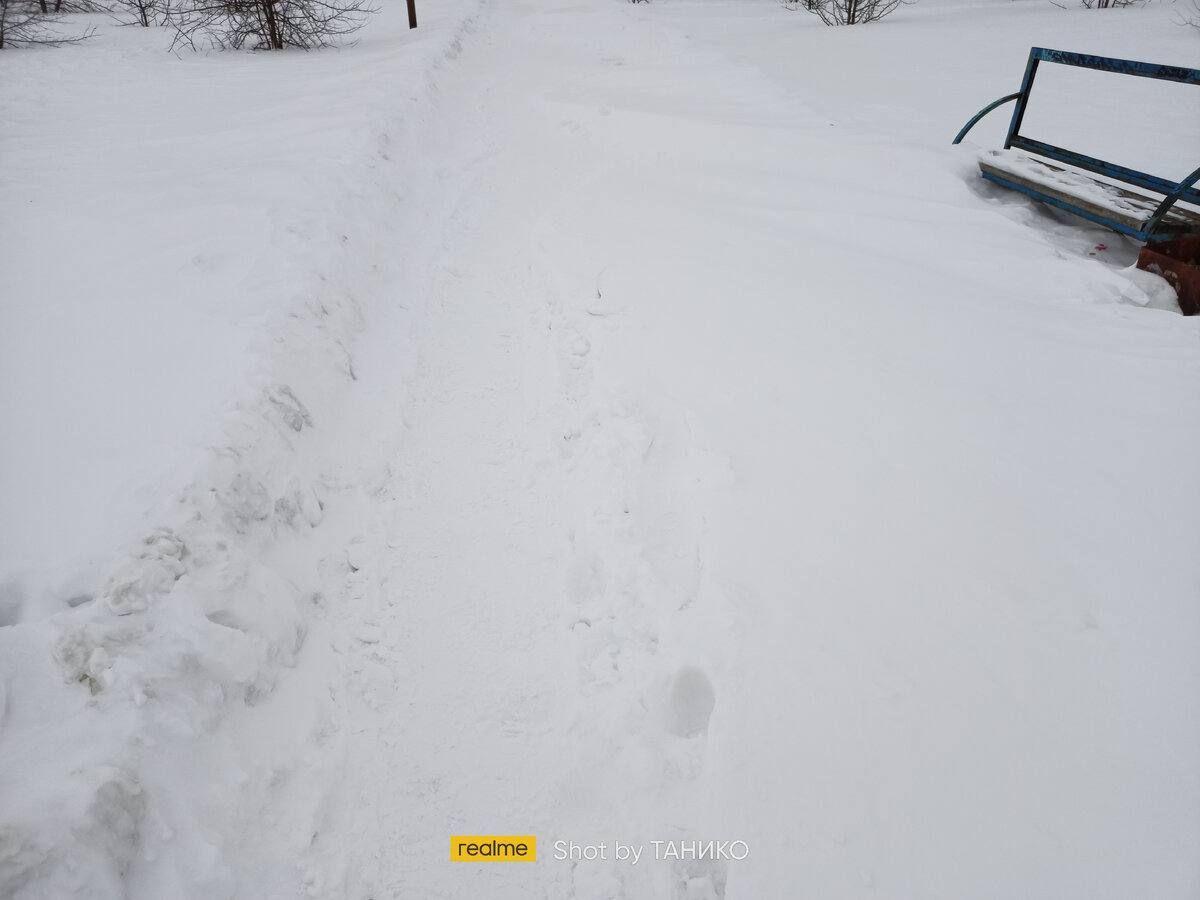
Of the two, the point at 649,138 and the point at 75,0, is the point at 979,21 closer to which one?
the point at 649,138

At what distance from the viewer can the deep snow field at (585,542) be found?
186cm

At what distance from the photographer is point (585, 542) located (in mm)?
2879

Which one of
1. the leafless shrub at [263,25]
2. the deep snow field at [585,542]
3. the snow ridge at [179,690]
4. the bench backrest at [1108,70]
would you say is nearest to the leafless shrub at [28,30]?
the leafless shrub at [263,25]

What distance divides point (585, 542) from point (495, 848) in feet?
4.07

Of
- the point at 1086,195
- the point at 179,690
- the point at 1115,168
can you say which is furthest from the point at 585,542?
the point at 1115,168

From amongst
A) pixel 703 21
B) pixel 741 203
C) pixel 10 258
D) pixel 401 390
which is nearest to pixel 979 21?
pixel 703 21

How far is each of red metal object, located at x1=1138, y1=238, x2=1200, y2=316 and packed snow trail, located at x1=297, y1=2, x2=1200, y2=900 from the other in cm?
28

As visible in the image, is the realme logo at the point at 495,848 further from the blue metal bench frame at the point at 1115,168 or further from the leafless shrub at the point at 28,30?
the leafless shrub at the point at 28,30

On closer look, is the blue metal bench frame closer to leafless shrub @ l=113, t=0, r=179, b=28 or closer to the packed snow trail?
the packed snow trail

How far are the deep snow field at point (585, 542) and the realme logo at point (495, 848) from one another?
0.04 meters

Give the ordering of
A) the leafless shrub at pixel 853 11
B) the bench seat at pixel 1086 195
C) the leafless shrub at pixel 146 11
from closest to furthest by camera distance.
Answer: the bench seat at pixel 1086 195 < the leafless shrub at pixel 146 11 < the leafless shrub at pixel 853 11

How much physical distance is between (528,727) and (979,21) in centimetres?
1554

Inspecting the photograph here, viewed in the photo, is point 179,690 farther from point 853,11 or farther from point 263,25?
point 853,11

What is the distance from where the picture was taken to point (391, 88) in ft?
24.1
